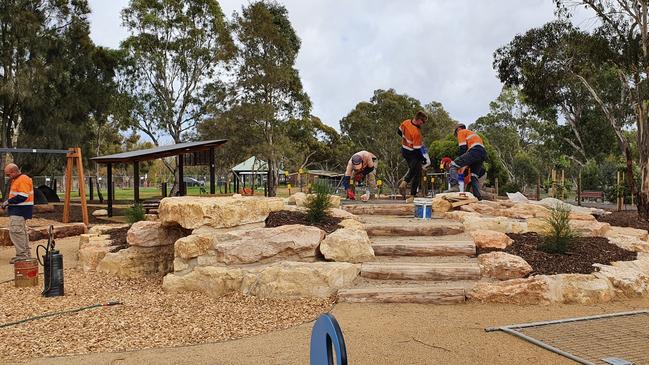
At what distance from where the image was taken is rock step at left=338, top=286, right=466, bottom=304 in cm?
567

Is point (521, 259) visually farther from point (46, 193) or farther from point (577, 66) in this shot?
point (46, 193)

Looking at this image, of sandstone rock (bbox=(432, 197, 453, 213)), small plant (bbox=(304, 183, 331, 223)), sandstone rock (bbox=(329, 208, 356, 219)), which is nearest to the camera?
small plant (bbox=(304, 183, 331, 223))

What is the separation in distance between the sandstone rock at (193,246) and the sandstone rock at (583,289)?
4.38 metres

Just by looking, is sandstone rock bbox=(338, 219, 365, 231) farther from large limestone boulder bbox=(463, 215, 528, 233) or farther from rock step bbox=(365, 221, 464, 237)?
large limestone boulder bbox=(463, 215, 528, 233)

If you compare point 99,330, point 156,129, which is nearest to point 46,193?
point 156,129

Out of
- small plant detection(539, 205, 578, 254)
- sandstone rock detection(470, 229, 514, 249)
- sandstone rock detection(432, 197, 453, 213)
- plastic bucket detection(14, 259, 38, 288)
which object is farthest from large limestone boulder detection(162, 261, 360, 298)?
sandstone rock detection(432, 197, 453, 213)

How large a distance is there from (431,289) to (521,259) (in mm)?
1475

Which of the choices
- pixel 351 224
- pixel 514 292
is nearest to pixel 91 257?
pixel 351 224

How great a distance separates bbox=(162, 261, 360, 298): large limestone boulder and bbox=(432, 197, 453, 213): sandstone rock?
11.9ft

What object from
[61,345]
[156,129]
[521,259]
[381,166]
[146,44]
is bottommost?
[61,345]

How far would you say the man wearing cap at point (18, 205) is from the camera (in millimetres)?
8227

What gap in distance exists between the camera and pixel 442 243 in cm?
716

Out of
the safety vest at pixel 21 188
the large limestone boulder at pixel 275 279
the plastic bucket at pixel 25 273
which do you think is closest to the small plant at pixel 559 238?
the large limestone boulder at pixel 275 279

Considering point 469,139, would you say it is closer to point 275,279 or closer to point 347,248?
point 347,248
